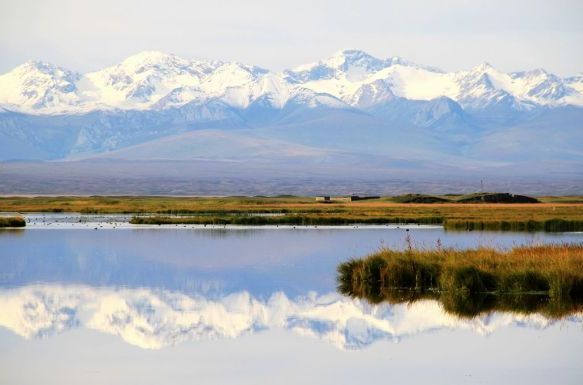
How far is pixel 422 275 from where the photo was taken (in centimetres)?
3198

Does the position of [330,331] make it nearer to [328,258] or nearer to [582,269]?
[582,269]

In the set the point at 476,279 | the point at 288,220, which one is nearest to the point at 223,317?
the point at 476,279

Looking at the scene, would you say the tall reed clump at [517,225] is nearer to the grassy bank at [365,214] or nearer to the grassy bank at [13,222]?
the grassy bank at [365,214]

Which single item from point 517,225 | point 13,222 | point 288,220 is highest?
point 13,222

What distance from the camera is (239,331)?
26.0 meters

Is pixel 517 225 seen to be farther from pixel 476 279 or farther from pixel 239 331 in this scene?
pixel 239 331

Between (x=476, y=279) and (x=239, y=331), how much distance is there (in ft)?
22.0

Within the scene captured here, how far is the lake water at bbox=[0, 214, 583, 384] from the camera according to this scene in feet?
70.5

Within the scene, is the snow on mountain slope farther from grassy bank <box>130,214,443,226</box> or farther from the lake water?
grassy bank <box>130,214,443,226</box>

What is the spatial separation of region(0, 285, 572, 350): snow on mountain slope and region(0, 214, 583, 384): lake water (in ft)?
0.08

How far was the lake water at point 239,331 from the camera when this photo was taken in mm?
21484

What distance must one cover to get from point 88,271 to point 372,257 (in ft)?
30.5

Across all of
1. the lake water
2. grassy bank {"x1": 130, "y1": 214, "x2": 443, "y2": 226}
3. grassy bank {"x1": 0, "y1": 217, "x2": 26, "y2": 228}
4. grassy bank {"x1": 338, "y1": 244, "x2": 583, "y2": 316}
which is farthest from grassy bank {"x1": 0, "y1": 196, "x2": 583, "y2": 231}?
grassy bank {"x1": 338, "y1": 244, "x2": 583, "y2": 316}

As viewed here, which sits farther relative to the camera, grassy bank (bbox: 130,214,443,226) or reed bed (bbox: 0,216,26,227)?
grassy bank (bbox: 130,214,443,226)
